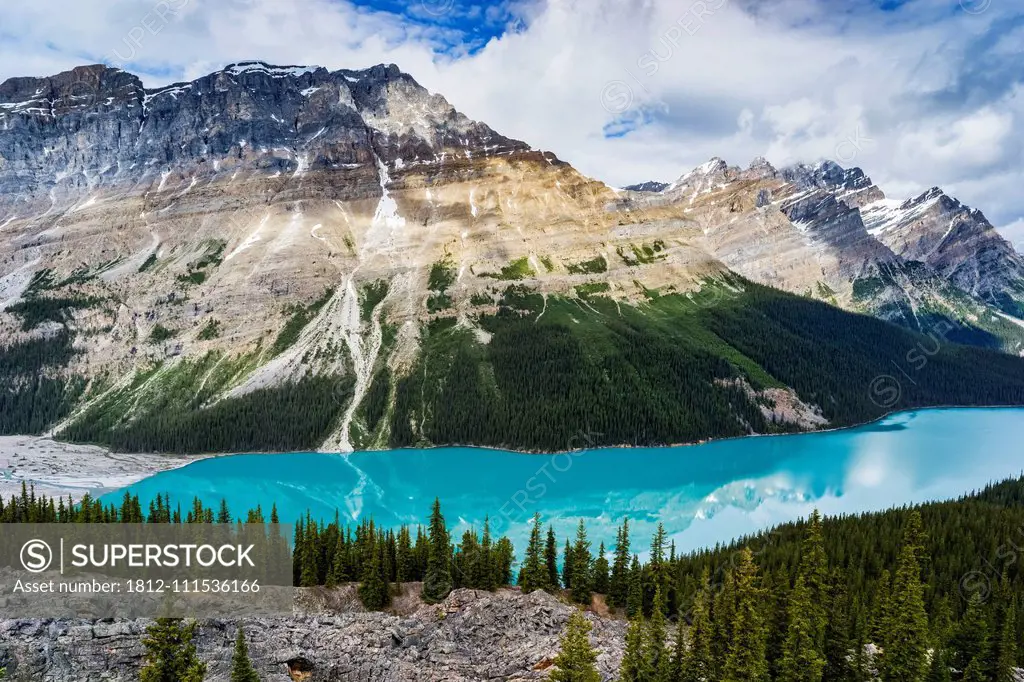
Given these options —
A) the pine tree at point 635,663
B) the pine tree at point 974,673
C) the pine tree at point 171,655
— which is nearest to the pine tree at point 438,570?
the pine tree at point 635,663

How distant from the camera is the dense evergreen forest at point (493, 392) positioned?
139 metres

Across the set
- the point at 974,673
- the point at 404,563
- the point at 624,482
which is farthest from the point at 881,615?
the point at 624,482

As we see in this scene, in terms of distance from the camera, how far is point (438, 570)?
5066 cm

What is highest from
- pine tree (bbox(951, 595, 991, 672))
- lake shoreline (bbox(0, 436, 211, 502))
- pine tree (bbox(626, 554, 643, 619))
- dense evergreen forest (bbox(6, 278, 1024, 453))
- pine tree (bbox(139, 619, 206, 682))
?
dense evergreen forest (bbox(6, 278, 1024, 453))

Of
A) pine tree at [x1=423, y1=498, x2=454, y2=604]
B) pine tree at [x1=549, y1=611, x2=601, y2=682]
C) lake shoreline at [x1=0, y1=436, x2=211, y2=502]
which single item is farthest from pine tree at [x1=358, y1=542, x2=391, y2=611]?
lake shoreline at [x1=0, y1=436, x2=211, y2=502]

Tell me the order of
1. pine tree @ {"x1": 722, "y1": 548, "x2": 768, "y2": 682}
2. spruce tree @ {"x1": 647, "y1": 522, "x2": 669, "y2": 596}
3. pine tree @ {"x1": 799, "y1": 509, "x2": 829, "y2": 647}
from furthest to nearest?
spruce tree @ {"x1": 647, "y1": 522, "x2": 669, "y2": 596} < pine tree @ {"x1": 799, "y1": 509, "x2": 829, "y2": 647} < pine tree @ {"x1": 722, "y1": 548, "x2": 768, "y2": 682}

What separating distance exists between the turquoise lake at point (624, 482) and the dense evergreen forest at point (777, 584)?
18.0 meters

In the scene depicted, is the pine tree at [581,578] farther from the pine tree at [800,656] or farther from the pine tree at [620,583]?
the pine tree at [800,656]

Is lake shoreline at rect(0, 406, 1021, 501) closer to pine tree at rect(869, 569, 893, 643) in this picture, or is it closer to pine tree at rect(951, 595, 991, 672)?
pine tree at rect(869, 569, 893, 643)

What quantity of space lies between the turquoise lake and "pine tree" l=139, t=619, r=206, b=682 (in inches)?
2006

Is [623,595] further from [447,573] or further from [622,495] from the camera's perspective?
[622,495]

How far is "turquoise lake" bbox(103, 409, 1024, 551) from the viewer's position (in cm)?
9200

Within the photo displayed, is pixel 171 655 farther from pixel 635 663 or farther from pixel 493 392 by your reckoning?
pixel 493 392

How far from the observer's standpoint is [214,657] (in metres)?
32.0
